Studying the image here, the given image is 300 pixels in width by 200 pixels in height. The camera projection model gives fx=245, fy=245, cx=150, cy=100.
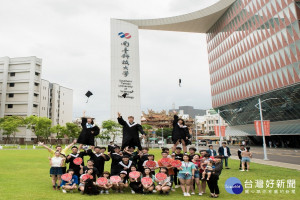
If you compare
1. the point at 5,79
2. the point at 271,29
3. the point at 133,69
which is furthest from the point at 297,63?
the point at 5,79

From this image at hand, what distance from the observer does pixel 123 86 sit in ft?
204

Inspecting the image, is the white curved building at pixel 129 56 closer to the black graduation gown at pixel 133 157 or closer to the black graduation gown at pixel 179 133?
the black graduation gown at pixel 179 133

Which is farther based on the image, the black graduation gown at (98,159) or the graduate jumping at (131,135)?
the graduate jumping at (131,135)

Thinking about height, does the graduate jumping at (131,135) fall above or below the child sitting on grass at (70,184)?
above

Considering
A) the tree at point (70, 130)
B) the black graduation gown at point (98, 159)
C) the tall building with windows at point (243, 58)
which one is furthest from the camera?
the tree at point (70, 130)

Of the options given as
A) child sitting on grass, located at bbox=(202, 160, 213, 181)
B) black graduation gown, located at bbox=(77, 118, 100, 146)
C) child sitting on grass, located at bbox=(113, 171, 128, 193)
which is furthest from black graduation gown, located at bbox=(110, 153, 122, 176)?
child sitting on grass, located at bbox=(202, 160, 213, 181)

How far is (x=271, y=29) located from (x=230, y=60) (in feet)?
48.9

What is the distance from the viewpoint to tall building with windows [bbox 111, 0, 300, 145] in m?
40.5

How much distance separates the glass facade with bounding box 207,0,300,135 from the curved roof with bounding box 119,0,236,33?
83.9 inches

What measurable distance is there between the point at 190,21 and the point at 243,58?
20.4m

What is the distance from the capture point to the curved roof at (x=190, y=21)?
61466 millimetres

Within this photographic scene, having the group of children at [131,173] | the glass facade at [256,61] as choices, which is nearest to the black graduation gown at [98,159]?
the group of children at [131,173]

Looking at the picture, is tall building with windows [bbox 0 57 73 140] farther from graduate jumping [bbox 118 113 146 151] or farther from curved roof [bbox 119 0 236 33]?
graduate jumping [bbox 118 113 146 151]

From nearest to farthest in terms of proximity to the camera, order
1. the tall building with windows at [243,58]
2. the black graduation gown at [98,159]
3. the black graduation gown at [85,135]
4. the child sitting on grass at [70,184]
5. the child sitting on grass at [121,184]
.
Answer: the child sitting on grass at [121,184] → the child sitting on grass at [70,184] → the black graduation gown at [98,159] → the black graduation gown at [85,135] → the tall building with windows at [243,58]
